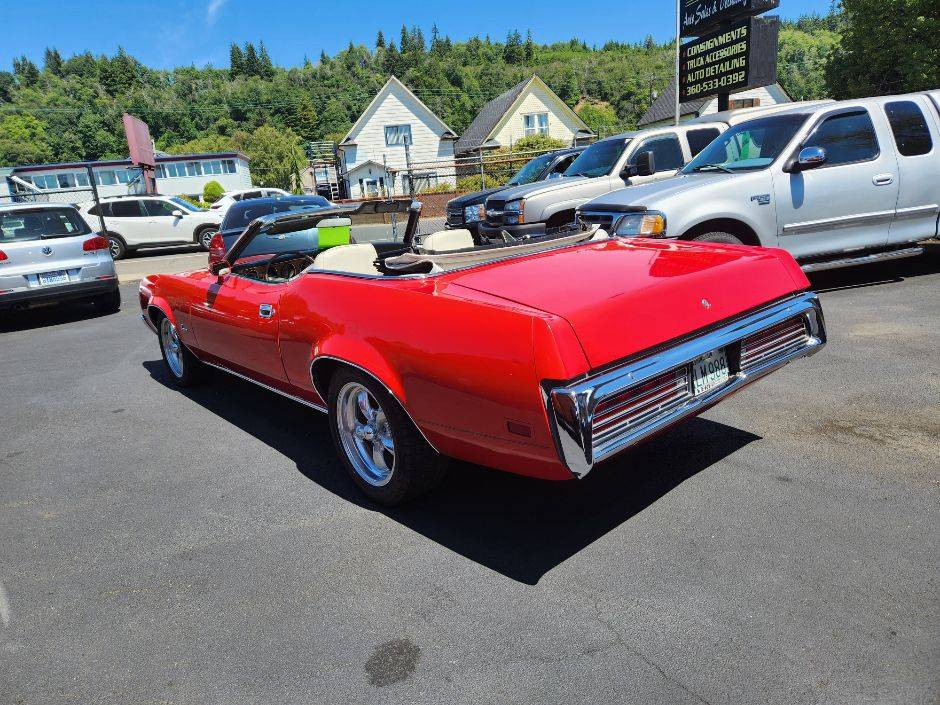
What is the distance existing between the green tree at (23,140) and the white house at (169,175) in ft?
145

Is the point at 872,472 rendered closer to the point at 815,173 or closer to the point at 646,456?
the point at 646,456

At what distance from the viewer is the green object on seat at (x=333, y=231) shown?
4.49 meters

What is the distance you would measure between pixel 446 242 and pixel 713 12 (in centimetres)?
1256

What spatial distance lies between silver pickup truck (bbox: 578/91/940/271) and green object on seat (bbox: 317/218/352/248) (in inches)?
113

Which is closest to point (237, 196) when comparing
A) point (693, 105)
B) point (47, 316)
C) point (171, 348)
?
point (47, 316)

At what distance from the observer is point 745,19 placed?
1298 centimetres

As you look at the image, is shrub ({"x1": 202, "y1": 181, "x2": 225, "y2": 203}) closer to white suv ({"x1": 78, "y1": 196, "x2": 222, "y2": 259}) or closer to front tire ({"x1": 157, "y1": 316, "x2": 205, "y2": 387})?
white suv ({"x1": 78, "y1": 196, "x2": 222, "y2": 259})

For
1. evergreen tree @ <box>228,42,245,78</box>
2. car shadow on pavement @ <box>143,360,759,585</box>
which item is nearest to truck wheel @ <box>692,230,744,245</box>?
car shadow on pavement @ <box>143,360,759,585</box>

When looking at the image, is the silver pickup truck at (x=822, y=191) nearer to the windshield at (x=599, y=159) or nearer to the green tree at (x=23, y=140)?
the windshield at (x=599, y=159)

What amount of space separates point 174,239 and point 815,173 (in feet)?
57.6

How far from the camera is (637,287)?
9.17 feet

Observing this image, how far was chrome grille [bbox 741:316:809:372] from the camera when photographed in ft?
9.89

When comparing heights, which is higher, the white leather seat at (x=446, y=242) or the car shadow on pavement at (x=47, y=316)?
the white leather seat at (x=446, y=242)

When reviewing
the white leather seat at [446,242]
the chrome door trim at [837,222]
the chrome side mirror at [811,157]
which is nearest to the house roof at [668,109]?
the chrome door trim at [837,222]
